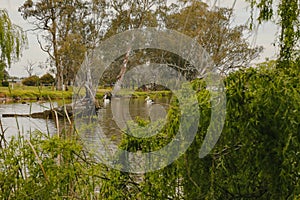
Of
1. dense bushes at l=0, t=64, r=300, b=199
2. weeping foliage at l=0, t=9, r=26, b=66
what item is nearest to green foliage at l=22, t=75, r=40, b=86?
weeping foliage at l=0, t=9, r=26, b=66

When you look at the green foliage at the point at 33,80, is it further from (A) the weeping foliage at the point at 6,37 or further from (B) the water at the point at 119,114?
(A) the weeping foliage at the point at 6,37

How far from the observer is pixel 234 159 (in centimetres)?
104

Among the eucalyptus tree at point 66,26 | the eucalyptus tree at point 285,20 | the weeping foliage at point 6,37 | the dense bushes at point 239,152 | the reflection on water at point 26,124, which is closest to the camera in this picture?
the dense bushes at point 239,152

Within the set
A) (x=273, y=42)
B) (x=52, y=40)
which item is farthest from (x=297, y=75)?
(x=52, y=40)

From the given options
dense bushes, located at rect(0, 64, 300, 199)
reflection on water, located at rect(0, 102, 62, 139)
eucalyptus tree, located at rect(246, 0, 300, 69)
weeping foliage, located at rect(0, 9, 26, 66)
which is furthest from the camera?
weeping foliage, located at rect(0, 9, 26, 66)

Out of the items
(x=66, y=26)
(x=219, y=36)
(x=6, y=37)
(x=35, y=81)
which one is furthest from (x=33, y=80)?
(x=66, y=26)

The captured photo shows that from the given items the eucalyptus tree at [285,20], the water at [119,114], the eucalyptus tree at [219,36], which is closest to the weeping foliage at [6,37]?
the water at [119,114]

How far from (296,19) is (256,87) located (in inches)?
22.6

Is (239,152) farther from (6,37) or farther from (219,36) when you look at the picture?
(219,36)

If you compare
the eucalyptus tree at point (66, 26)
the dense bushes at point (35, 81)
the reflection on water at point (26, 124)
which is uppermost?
the eucalyptus tree at point (66, 26)

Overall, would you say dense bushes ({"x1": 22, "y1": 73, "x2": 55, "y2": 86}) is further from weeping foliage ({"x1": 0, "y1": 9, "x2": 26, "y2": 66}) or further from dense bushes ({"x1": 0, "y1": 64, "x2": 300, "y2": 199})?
dense bushes ({"x1": 0, "y1": 64, "x2": 300, "y2": 199})

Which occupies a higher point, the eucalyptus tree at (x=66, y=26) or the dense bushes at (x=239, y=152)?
the eucalyptus tree at (x=66, y=26)

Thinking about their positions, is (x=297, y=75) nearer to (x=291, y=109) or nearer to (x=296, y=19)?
(x=291, y=109)

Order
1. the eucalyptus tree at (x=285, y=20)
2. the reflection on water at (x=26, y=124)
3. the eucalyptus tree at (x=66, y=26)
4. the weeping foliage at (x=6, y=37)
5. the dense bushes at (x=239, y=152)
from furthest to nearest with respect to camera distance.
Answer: the eucalyptus tree at (x=66, y=26), the weeping foliage at (x=6, y=37), the reflection on water at (x=26, y=124), the eucalyptus tree at (x=285, y=20), the dense bushes at (x=239, y=152)
